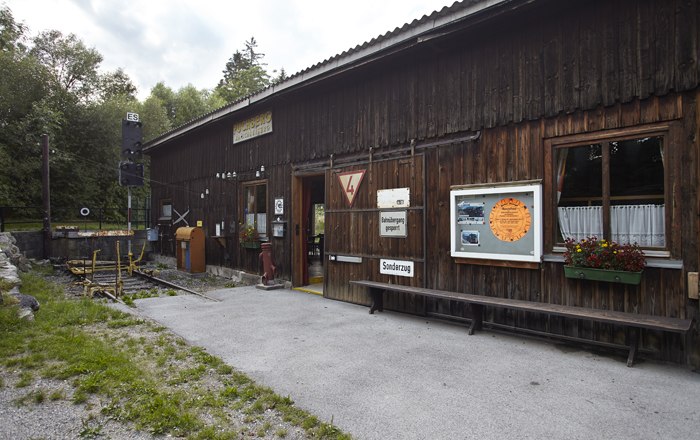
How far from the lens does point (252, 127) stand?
33.7 feet

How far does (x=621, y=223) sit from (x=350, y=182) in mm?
4375

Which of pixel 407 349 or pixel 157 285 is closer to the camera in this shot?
pixel 407 349

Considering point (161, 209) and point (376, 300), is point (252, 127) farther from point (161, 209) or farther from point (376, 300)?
point (161, 209)

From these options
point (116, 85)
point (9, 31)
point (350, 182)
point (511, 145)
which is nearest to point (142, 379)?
point (350, 182)

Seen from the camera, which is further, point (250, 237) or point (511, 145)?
point (250, 237)

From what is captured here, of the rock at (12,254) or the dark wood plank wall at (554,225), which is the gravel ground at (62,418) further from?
the rock at (12,254)

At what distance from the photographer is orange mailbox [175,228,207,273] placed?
11992 mm

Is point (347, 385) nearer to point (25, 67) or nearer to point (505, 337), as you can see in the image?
point (505, 337)

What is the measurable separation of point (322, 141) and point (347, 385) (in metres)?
5.56

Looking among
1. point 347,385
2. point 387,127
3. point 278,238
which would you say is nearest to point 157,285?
point 278,238

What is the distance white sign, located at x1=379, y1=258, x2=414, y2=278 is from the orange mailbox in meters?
7.43

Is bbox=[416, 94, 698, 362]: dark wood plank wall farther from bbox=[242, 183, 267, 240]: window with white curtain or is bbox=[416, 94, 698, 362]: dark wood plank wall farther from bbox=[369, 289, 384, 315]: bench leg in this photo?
bbox=[242, 183, 267, 240]: window with white curtain

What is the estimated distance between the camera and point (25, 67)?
21.4m

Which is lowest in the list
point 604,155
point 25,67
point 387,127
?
point 604,155
